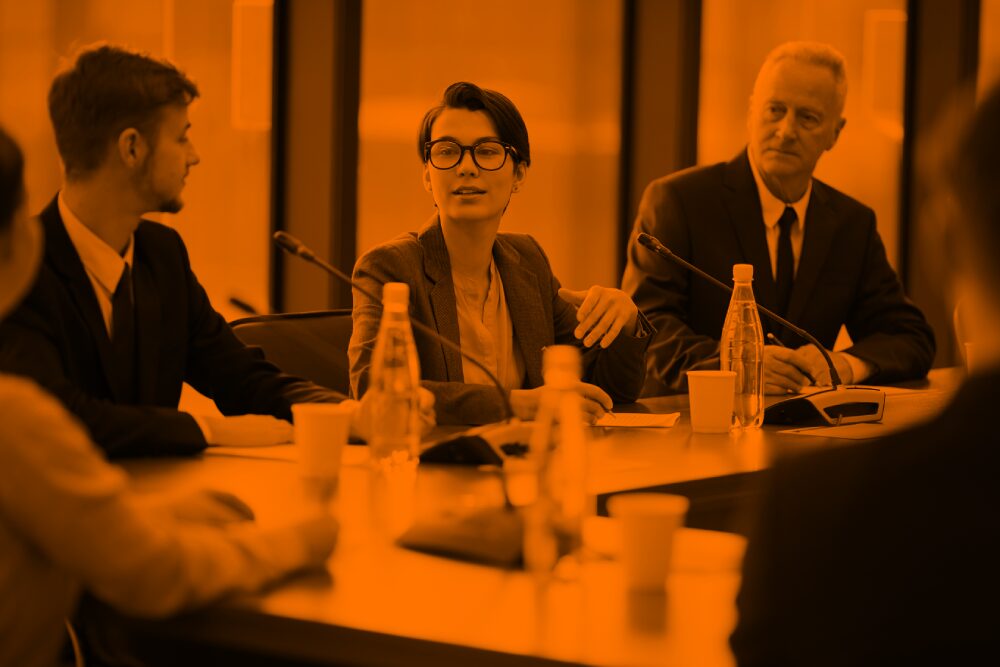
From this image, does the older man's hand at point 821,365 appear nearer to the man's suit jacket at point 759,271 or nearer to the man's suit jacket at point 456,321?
the man's suit jacket at point 759,271

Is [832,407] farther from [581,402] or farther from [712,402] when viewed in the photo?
[581,402]

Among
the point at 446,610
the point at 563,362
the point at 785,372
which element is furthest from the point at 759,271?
the point at 446,610

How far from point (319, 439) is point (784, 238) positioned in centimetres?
216

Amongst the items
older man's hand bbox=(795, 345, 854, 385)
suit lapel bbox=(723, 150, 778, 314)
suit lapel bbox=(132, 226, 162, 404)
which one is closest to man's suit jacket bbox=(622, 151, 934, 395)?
suit lapel bbox=(723, 150, 778, 314)

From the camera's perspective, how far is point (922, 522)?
0.95 m

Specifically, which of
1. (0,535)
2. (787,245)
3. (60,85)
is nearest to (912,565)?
(0,535)

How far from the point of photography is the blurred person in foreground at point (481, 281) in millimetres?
2793

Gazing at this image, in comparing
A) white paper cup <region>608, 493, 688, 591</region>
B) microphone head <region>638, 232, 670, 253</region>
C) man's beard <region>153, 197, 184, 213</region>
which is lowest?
white paper cup <region>608, 493, 688, 591</region>

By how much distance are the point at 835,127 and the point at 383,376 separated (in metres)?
2.27

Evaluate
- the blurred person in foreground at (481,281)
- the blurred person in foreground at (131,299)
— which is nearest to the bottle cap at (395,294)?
the blurred person in foreground at (131,299)

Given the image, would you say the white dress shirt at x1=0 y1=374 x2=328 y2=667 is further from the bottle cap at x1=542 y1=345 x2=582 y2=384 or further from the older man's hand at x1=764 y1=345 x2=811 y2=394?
the older man's hand at x1=764 y1=345 x2=811 y2=394

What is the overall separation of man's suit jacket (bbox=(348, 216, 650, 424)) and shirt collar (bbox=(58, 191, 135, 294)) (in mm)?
533

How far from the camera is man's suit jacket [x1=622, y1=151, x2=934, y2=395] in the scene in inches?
139

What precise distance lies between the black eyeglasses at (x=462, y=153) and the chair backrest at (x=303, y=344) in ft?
1.67
